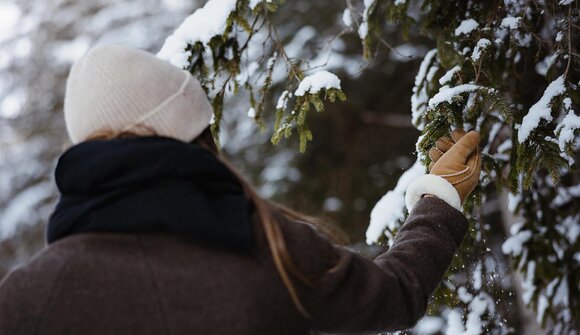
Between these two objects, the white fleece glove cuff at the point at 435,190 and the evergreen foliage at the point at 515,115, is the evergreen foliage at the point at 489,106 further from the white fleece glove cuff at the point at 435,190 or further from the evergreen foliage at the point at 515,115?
the white fleece glove cuff at the point at 435,190

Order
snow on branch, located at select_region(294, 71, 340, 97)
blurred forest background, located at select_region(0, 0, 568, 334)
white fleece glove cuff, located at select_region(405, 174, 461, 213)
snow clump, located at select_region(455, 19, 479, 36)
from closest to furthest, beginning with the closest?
1. white fleece glove cuff, located at select_region(405, 174, 461, 213)
2. snow on branch, located at select_region(294, 71, 340, 97)
3. snow clump, located at select_region(455, 19, 479, 36)
4. blurred forest background, located at select_region(0, 0, 568, 334)

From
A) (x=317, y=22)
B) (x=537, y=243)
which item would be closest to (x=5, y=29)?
(x=317, y=22)

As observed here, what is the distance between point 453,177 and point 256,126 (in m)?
5.87

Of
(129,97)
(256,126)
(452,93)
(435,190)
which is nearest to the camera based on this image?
(129,97)

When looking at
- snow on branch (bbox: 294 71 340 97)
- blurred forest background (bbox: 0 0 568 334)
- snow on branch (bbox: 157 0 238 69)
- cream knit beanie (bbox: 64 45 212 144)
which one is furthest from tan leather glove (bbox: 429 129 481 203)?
blurred forest background (bbox: 0 0 568 334)

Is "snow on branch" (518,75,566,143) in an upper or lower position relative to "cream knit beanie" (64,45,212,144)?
lower

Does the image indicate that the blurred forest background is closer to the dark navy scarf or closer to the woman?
the woman

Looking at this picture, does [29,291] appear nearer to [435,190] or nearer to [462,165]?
[435,190]

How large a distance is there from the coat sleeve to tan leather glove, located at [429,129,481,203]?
193 mm

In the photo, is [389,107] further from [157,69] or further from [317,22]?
[157,69]

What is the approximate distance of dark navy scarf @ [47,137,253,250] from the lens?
162 cm

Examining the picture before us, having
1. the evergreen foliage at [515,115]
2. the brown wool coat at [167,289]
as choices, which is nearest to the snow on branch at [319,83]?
the evergreen foliage at [515,115]

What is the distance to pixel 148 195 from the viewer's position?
1635 mm

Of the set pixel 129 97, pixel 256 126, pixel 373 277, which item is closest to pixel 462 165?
pixel 373 277
